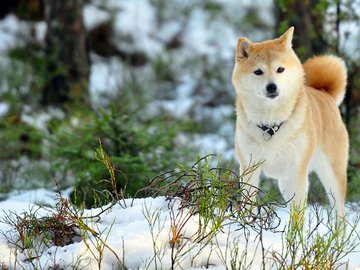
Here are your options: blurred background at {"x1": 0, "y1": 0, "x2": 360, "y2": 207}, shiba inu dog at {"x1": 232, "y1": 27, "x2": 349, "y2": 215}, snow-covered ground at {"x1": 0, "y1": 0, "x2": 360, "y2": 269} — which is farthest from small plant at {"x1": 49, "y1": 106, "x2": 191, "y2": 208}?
shiba inu dog at {"x1": 232, "y1": 27, "x2": 349, "y2": 215}

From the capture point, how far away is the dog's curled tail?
5.37m

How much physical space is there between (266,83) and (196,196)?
146 cm

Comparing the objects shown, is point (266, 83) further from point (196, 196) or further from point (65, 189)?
point (65, 189)

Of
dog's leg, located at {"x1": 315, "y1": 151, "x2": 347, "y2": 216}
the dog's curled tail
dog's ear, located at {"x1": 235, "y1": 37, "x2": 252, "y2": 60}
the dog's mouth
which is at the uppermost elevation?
the dog's curled tail

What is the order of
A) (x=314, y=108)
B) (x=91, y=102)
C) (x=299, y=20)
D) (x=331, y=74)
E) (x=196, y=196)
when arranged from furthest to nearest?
(x=91, y=102) → (x=299, y=20) → (x=331, y=74) → (x=314, y=108) → (x=196, y=196)

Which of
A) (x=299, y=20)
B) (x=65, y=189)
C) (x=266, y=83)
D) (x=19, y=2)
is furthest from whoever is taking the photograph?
(x=19, y=2)

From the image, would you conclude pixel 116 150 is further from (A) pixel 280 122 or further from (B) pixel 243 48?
(A) pixel 280 122

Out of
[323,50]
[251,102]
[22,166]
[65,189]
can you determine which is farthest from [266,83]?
[22,166]

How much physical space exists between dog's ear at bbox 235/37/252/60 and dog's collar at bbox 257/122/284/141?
0.56m

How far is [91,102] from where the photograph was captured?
10211mm

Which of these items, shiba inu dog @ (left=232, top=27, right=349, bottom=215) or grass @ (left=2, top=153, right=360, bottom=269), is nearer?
grass @ (left=2, top=153, right=360, bottom=269)

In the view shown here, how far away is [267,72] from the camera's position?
4.61 metres

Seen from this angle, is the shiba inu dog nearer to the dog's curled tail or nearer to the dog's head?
the dog's head

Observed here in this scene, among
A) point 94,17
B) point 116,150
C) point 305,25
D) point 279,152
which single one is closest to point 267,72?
point 279,152
